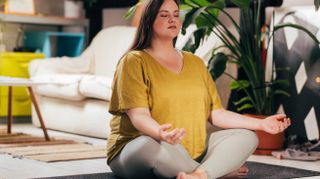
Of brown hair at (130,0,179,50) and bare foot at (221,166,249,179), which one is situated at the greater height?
brown hair at (130,0,179,50)

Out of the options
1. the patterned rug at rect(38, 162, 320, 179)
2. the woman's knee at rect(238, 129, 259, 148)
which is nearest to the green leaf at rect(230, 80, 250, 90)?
the patterned rug at rect(38, 162, 320, 179)

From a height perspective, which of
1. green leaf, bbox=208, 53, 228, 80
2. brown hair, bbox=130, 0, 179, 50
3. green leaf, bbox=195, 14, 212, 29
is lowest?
green leaf, bbox=208, 53, 228, 80

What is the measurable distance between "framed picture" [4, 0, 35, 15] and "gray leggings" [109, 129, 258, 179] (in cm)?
361

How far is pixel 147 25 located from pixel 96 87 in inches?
76.8

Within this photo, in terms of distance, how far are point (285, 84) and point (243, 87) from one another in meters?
0.33

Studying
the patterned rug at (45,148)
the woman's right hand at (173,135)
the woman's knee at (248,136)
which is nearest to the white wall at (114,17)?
the patterned rug at (45,148)

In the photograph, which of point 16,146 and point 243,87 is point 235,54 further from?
point 16,146

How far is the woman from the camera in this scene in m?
2.68

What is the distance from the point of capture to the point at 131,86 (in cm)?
274

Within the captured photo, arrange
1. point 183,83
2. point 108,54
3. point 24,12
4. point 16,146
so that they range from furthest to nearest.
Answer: point 24,12, point 108,54, point 16,146, point 183,83

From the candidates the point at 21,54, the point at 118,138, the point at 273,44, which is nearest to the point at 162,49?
the point at 118,138

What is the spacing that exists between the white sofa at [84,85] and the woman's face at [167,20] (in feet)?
5.84

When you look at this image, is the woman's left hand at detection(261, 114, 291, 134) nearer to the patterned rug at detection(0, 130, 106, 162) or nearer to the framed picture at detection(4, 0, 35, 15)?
the patterned rug at detection(0, 130, 106, 162)

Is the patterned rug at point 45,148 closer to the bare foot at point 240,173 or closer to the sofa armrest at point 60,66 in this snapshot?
the sofa armrest at point 60,66
